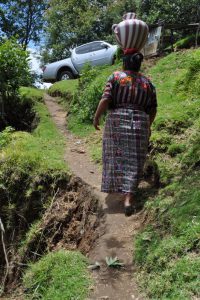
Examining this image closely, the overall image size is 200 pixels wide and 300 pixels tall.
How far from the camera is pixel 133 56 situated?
4992 mm

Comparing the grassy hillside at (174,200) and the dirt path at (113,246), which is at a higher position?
the grassy hillside at (174,200)

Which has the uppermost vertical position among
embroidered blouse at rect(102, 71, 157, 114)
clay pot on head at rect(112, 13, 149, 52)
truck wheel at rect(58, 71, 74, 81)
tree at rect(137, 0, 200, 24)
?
tree at rect(137, 0, 200, 24)

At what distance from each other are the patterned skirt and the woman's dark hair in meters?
0.48

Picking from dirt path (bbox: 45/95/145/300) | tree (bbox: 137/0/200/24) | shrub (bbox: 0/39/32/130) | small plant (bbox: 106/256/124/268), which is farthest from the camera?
tree (bbox: 137/0/200/24)

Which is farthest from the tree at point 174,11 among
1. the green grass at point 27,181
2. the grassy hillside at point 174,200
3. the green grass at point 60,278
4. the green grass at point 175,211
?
the green grass at point 60,278

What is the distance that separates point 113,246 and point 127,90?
1.72 meters

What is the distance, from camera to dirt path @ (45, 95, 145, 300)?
12.5 ft

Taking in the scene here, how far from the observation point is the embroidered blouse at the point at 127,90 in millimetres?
4969

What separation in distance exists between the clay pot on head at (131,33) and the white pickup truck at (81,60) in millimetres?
10572

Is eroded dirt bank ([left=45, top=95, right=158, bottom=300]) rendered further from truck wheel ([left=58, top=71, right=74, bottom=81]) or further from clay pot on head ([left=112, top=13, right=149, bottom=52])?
truck wheel ([left=58, top=71, right=74, bottom=81])

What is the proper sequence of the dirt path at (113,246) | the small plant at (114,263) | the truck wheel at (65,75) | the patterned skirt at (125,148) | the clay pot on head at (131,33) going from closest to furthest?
the dirt path at (113,246)
the small plant at (114,263)
the clay pot on head at (131,33)
the patterned skirt at (125,148)
the truck wheel at (65,75)

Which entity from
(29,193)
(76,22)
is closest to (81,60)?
(76,22)

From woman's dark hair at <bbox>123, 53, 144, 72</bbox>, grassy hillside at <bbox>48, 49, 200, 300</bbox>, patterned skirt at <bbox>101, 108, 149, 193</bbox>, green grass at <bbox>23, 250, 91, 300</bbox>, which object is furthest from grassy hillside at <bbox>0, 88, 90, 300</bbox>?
woman's dark hair at <bbox>123, 53, 144, 72</bbox>

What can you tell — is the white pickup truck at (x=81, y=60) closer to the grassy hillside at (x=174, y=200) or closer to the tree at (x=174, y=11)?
the tree at (x=174, y=11)
